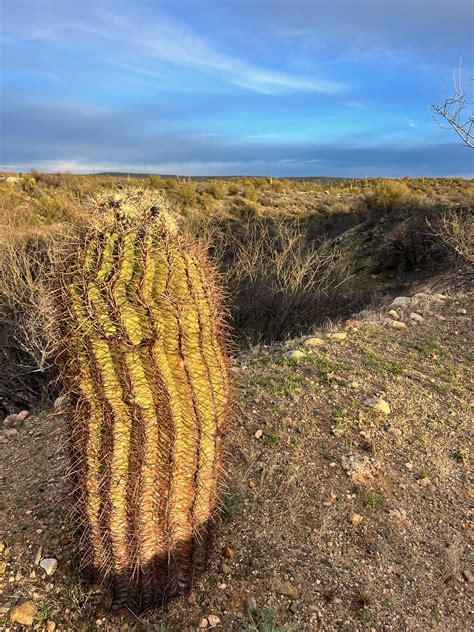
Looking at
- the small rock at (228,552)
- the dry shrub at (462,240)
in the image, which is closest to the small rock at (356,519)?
the small rock at (228,552)

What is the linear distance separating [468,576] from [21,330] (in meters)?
6.88

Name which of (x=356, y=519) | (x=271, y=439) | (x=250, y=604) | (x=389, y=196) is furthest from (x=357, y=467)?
(x=389, y=196)

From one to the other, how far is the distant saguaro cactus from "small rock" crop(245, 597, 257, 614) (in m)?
0.43

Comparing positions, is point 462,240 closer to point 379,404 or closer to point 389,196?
point 379,404

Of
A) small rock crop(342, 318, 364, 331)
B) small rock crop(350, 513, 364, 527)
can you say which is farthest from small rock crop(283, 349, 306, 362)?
small rock crop(350, 513, 364, 527)

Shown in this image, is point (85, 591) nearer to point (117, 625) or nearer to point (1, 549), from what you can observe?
point (117, 625)

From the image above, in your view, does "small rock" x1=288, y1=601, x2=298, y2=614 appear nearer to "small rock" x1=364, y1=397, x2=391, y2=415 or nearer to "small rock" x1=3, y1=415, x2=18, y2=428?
"small rock" x1=364, y1=397, x2=391, y2=415

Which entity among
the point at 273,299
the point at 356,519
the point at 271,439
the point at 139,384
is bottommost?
the point at 273,299

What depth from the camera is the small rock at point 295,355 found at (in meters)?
4.93

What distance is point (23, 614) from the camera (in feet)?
7.95

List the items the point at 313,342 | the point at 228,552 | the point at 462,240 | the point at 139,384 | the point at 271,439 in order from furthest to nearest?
the point at 462,240, the point at 313,342, the point at 271,439, the point at 228,552, the point at 139,384

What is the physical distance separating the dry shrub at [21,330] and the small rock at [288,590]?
4705mm

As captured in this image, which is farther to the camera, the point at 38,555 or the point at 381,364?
the point at 381,364

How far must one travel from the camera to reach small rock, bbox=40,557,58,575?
2.67m
